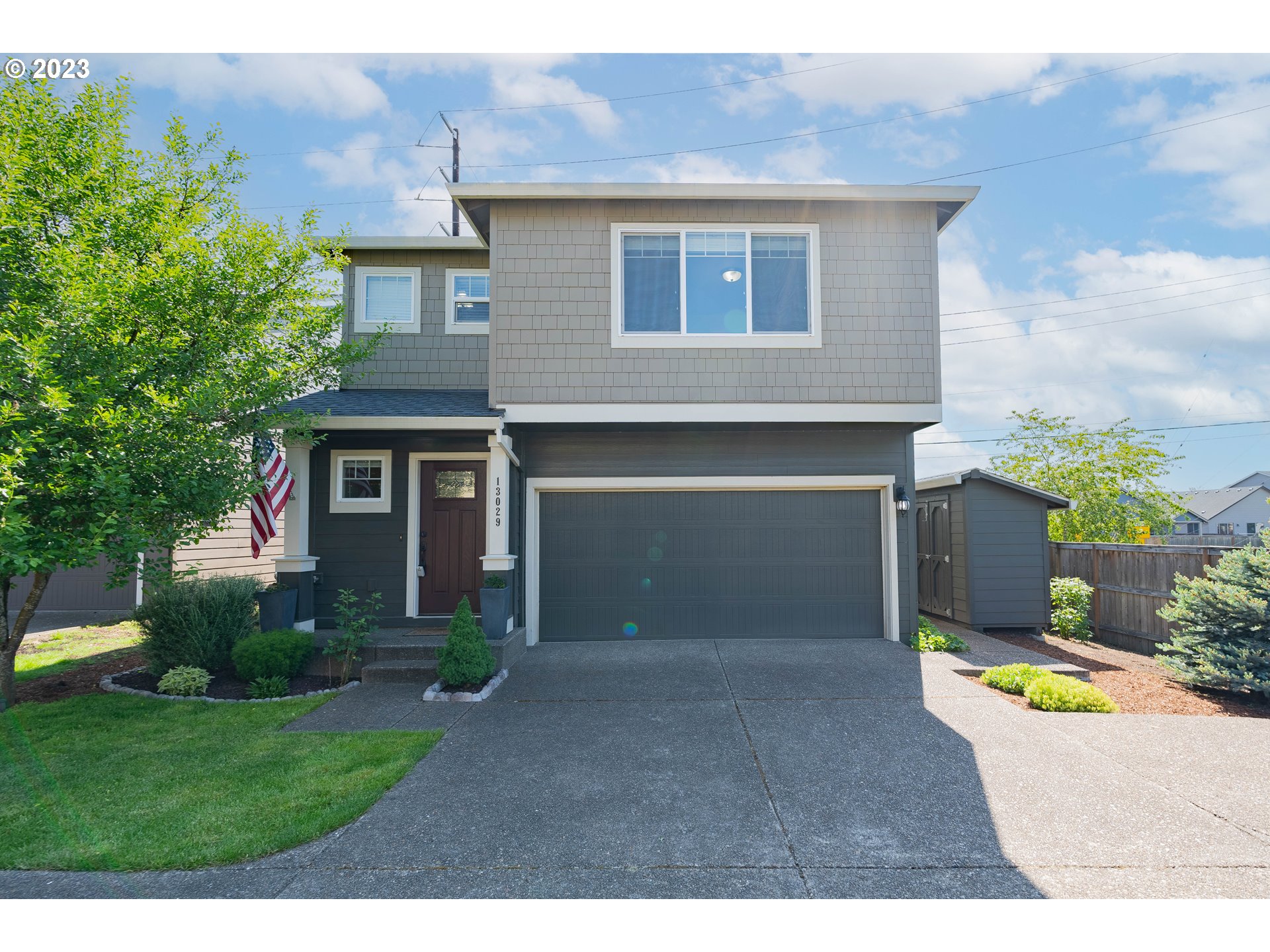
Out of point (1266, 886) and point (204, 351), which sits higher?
point (204, 351)

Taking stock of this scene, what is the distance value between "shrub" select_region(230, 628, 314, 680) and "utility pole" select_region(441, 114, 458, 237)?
1392 centimetres

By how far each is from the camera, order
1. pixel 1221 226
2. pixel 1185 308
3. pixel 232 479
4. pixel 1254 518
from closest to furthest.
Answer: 1. pixel 232 479
2. pixel 1221 226
3. pixel 1185 308
4. pixel 1254 518

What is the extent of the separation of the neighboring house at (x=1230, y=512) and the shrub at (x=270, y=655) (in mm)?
55366

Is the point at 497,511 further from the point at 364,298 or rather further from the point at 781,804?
the point at 364,298

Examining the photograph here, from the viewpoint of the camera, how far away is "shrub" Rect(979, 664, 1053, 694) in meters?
6.55

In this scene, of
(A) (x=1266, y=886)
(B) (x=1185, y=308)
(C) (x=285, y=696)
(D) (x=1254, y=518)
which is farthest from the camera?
(D) (x=1254, y=518)

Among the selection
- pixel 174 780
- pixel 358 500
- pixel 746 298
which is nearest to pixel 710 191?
pixel 746 298

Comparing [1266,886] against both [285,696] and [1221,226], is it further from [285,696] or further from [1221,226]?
[1221,226]

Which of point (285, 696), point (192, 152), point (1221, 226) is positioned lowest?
point (285, 696)

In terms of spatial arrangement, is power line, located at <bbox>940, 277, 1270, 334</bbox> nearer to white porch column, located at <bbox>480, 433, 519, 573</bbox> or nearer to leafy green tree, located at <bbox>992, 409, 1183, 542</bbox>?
leafy green tree, located at <bbox>992, 409, 1183, 542</bbox>

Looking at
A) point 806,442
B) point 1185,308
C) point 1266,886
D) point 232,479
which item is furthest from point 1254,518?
point 232,479

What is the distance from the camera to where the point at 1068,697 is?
6.04 meters

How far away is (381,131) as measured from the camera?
10.6 metres

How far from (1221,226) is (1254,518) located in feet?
125
